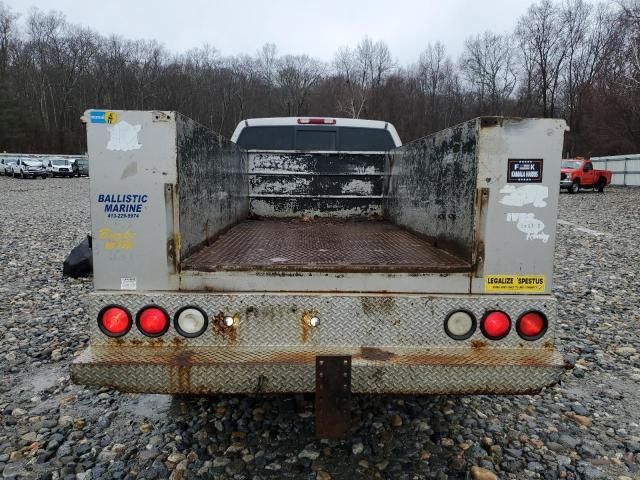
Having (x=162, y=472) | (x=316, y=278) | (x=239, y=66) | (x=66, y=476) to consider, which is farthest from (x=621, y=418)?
(x=239, y=66)

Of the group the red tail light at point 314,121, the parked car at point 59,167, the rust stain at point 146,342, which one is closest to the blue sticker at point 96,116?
the rust stain at point 146,342

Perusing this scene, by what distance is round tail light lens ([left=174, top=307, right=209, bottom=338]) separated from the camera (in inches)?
88.4

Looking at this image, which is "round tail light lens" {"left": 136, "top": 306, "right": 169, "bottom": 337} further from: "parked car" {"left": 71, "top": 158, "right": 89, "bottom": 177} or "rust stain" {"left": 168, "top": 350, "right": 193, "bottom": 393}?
"parked car" {"left": 71, "top": 158, "right": 89, "bottom": 177}

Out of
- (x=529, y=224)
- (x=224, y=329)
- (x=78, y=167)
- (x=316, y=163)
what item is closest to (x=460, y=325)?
(x=529, y=224)

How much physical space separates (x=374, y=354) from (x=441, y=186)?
1.21 metres

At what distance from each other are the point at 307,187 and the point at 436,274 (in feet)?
9.58

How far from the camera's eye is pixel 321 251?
9.31 ft

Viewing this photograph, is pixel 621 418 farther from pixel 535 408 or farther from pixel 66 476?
pixel 66 476

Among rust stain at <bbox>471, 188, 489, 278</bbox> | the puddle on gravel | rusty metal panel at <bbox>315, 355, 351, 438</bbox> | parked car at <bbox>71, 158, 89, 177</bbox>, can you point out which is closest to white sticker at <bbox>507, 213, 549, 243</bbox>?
rust stain at <bbox>471, 188, 489, 278</bbox>

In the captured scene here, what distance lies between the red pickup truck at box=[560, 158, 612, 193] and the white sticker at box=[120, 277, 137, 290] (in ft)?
89.0

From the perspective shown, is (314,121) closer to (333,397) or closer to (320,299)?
(320,299)

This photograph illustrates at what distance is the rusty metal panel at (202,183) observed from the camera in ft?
7.63

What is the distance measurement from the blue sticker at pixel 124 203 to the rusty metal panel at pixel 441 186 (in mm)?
1589

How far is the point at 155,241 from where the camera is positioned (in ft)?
7.34
